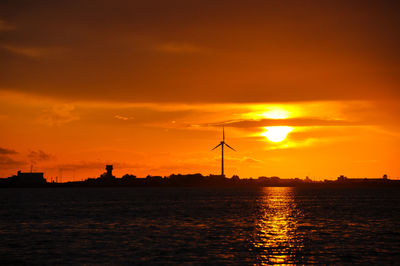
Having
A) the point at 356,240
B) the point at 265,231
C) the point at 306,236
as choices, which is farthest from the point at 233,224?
the point at 356,240

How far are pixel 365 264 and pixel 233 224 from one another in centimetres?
5754

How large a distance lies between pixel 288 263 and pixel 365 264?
391 inches

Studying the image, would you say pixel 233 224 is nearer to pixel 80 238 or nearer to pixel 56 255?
pixel 80 238

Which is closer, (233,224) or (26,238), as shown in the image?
A: (26,238)

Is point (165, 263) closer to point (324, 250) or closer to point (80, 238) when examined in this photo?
point (324, 250)

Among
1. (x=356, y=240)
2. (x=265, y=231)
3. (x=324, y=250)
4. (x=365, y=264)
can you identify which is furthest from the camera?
(x=265, y=231)

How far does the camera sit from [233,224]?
390 ft

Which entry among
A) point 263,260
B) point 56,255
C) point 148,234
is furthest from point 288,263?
point 148,234

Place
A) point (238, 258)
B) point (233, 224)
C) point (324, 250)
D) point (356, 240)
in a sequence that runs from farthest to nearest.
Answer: point (233, 224) < point (356, 240) < point (324, 250) < point (238, 258)

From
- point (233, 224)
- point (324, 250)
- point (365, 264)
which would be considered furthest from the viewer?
point (233, 224)

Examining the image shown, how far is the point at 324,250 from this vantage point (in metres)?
74.9

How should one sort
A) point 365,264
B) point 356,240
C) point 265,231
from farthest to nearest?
point 265,231, point 356,240, point 365,264

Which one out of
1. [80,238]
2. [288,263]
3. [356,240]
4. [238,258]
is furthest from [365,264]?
[80,238]

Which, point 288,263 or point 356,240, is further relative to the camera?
point 356,240
